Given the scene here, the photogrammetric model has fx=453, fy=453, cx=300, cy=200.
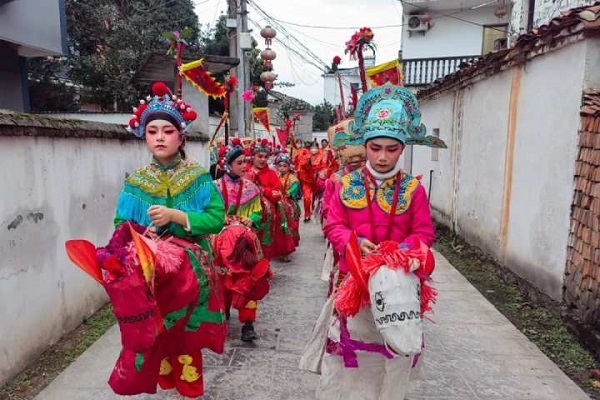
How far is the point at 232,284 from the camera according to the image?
3.92 metres

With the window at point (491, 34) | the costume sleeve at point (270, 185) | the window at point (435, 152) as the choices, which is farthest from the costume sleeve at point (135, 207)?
the window at point (491, 34)

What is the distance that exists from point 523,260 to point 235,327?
3.50 m

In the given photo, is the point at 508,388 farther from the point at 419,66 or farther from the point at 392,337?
the point at 419,66

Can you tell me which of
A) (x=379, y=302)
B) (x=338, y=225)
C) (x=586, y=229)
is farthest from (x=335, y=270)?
(x=586, y=229)

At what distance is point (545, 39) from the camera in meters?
4.84

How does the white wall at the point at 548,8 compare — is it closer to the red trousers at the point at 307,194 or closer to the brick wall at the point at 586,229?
the brick wall at the point at 586,229

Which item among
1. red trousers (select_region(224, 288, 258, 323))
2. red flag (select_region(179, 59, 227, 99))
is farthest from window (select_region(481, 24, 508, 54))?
red trousers (select_region(224, 288, 258, 323))

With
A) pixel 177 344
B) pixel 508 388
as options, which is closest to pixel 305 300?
pixel 508 388

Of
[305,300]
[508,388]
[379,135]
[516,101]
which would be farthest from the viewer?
[516,101]

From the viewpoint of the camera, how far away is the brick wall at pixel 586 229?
3875mm

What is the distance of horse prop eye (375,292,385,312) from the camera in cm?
207

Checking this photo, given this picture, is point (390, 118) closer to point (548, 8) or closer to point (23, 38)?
point (548, 8)

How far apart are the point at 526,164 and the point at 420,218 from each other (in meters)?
3.65

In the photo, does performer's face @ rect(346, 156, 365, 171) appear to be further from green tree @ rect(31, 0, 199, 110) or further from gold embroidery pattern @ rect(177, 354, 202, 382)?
green tree @ rect(31, 0, 199, 110)
